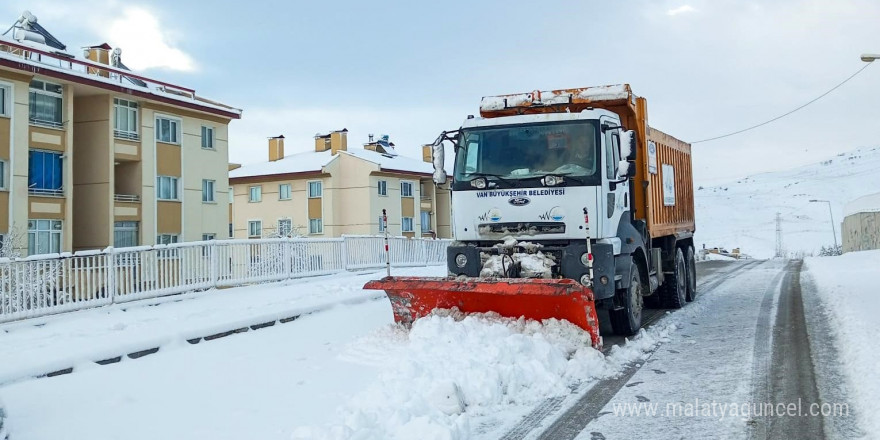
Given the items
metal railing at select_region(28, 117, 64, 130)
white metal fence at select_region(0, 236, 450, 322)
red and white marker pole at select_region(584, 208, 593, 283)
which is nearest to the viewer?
red and white marker pole at select_region(584, 208, 593, 283)

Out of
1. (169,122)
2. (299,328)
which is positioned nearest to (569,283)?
(299,328)

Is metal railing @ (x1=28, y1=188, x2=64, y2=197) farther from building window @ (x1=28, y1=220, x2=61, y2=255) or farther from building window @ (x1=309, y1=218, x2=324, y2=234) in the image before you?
building window @ (x1=309, y1=218, x2=324, y2=234)

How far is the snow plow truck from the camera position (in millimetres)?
7703

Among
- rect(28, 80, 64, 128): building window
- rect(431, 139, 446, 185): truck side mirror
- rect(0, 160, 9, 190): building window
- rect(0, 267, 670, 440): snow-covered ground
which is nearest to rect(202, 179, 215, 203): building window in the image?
rect(28, 80, 64, 128): building window

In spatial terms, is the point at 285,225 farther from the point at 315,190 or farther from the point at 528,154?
the point at 528,154

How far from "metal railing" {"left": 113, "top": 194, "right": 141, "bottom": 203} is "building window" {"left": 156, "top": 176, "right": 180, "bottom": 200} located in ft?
2.73

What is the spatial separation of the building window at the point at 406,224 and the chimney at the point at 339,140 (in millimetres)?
6056

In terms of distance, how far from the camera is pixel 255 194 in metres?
42.1

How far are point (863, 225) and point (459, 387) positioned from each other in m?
44.3

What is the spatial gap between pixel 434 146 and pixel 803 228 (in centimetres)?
10302

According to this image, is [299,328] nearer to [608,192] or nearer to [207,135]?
[608,192]

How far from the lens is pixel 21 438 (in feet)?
16.5

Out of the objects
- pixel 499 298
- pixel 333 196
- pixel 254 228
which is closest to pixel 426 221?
pixel 333 196

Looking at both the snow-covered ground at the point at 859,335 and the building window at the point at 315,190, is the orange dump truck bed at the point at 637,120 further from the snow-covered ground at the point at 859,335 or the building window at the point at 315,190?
the building window at the point at 315,190
